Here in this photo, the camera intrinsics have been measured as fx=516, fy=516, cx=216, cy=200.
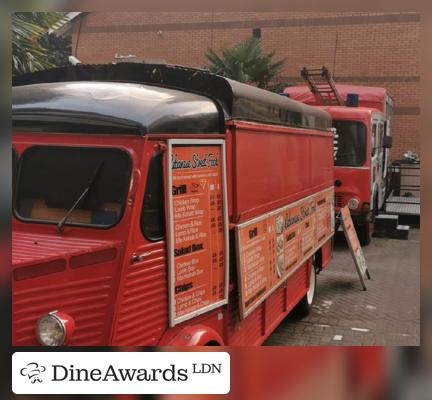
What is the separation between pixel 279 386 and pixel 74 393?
1126 millimetres

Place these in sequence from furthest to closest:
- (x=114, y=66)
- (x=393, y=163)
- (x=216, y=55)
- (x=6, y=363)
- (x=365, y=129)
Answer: (x=393, y=163), (x=365, y=129), (x=216, y=55), (x=114, y=66), (x=6, y=363)

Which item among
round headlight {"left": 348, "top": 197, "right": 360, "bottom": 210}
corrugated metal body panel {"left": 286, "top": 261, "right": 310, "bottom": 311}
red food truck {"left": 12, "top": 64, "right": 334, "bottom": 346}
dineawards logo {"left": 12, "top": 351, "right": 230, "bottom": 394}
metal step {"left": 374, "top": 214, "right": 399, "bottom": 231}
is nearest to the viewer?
red food truck {"left": 12, "top": 64, "right": 334, "bottom": 346}

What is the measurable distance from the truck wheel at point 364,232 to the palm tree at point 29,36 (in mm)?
7328

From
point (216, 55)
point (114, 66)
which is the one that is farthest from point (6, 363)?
point (216, 55)

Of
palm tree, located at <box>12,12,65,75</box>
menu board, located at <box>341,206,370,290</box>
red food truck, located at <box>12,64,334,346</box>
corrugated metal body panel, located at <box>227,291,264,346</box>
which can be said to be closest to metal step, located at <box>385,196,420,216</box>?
menu board, located at <box>341,206,370,290</box>

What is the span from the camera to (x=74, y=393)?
9.11 ft

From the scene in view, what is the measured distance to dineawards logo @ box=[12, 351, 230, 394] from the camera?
2686mm

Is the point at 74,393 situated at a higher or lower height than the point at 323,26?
lower

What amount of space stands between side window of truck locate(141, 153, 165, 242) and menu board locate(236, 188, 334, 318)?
81 cm

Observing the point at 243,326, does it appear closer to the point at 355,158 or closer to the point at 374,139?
the point at 355,158

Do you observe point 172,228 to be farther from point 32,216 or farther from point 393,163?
point 393,163

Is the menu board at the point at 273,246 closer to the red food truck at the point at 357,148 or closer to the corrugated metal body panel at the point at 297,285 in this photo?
the corrugated metal body panel at the point at 297,285

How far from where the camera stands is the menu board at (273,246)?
3.63 meters

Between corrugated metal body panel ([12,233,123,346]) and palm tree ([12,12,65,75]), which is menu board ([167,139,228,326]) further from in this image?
palm tree ([12,12,65,75])
